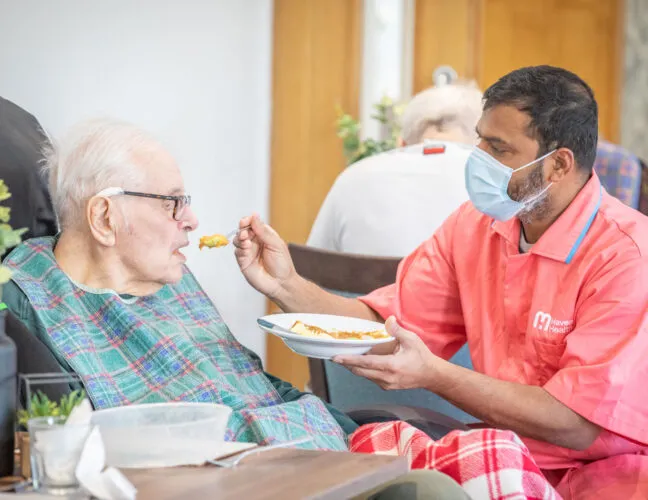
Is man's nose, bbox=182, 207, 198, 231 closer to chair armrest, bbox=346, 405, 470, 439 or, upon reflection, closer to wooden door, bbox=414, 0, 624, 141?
chair armrest, bbox=346, 405, 470, 439

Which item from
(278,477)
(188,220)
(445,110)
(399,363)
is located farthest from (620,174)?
(278,477)

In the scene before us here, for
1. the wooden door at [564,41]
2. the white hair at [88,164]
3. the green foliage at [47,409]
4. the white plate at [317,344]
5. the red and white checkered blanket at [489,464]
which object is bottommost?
the red and white checkered blanket at [489,464]

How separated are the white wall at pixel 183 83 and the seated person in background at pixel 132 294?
175 mm

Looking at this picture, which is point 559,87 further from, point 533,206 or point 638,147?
point 638,147

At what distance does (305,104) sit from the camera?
14.3 feet

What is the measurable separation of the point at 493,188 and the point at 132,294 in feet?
2.62

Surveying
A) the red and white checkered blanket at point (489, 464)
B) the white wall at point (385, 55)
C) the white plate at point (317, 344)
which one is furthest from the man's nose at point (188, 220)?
the white wall at point (385, 55)

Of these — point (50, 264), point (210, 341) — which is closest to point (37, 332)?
point (50, 264)

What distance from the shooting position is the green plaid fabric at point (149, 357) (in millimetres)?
1725

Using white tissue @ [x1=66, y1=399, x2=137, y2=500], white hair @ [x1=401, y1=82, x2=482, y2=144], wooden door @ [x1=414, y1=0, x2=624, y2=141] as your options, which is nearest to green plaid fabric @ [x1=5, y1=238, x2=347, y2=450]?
white tissue @ [x1=66, y1=399, x2=137, y2=500]

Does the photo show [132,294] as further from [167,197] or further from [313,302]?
[313,302]

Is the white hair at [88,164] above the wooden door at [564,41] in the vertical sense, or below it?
below

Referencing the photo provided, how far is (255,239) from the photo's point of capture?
2.24 m

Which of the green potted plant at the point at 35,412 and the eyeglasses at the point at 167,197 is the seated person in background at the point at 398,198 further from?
the green potted plant at the point at 35,412
